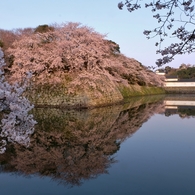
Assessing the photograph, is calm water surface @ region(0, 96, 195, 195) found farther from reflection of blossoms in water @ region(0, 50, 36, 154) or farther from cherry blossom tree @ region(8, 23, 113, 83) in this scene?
cherry blossom tree @ region(8, 23, 113, 83)

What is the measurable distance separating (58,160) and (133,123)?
229 inches

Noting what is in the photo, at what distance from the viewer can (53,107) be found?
16984 mm

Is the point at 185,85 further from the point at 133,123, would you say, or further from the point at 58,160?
the point at 58,160

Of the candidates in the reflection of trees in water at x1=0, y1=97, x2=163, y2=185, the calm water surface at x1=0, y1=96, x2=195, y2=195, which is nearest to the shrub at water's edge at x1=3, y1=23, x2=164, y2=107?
the reflection of trees in water at x1=0, y1=97, x2=163, y2=185

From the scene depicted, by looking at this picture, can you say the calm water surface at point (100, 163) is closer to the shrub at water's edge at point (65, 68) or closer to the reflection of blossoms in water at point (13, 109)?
the reflection of blossoms in water at point (13, 109)

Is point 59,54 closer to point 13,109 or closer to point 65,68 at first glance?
point 65,68

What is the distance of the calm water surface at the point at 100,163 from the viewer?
4.62 meters

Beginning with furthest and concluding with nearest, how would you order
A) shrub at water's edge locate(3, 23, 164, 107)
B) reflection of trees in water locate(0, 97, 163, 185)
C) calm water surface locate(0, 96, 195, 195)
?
shrub at water's edge locate(3, 23, 164, 107) → reflection of trees in water locate(0, 97, 163, 185) → calm water surface locate(0, 96, 195, 195)

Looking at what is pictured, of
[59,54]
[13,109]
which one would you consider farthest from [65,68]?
[13,109]

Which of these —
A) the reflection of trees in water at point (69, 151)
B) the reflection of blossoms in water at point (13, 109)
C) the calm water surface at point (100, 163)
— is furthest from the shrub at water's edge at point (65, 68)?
the reflection of blossoms in water at point (13, 109)

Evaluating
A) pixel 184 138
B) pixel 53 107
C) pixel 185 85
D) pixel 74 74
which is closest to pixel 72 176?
pixel 184 138

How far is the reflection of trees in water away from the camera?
543 cm

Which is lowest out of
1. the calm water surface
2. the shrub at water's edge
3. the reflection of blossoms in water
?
the calm water surface

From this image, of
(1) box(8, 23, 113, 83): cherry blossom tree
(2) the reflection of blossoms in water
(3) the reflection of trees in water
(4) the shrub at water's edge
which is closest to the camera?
(2) the reflection of blossoms in water
